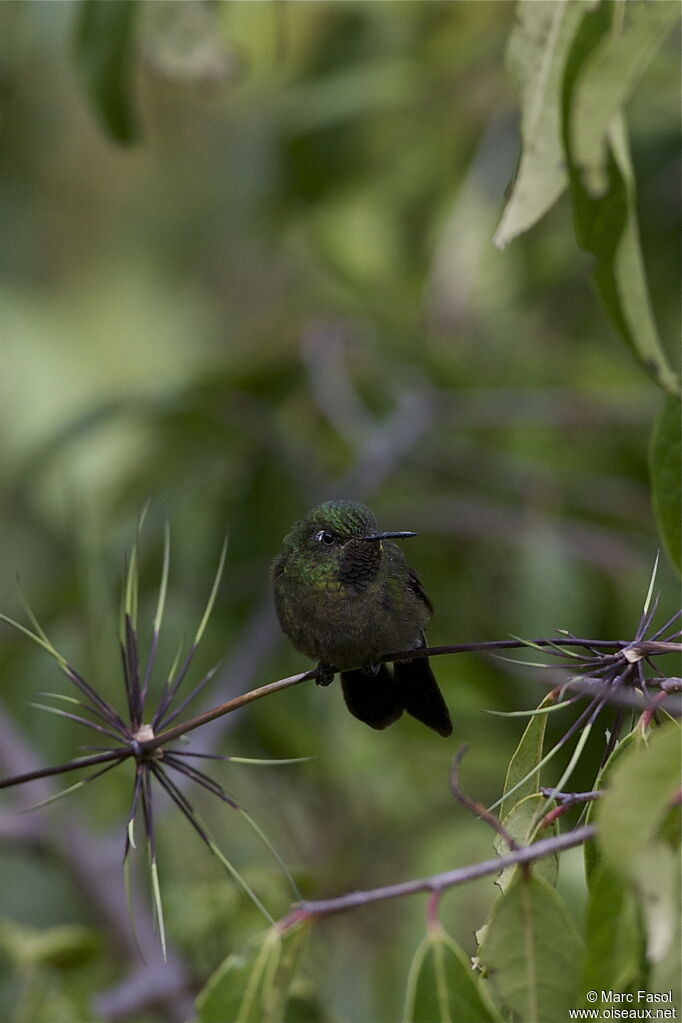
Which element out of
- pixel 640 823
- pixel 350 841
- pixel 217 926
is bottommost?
pixel 350 841

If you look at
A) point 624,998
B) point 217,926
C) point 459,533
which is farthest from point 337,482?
point 624,998

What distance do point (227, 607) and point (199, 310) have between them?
3.91 metres

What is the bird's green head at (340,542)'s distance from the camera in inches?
76.4

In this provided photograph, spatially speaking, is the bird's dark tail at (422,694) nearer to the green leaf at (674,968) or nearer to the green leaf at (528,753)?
the green leaf at (528,753)

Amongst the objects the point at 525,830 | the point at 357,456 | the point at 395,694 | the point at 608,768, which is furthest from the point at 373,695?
the point at 357,456

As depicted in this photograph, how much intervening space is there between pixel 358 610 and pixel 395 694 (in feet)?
0.61

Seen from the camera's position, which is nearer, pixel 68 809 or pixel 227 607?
pixel 68 809

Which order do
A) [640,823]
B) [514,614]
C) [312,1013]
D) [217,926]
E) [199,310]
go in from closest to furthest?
[640,823] → [312,1013] → [217,926] → [514,614] → [199,310]

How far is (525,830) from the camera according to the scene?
1.56 metres

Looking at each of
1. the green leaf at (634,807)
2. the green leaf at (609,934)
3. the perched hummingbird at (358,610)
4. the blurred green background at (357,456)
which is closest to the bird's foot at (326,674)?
the perched hummingbird at (358,610)

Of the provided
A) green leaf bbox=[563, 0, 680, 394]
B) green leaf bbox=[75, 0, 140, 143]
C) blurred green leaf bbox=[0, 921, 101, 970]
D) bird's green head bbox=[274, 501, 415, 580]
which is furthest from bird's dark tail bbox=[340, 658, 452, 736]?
green leaf bbox=[75, 0, 140, 143]

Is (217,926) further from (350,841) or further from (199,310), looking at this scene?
(199,310)

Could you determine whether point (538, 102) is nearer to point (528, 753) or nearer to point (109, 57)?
point (528, 753)

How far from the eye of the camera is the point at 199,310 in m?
8.22
